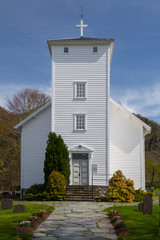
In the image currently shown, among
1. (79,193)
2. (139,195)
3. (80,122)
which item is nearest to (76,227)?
(79,193)

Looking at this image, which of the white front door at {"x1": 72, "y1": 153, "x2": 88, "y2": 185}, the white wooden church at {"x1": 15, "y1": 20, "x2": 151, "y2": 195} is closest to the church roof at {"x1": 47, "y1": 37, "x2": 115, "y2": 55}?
the white wooden church at {"x1": 15, "y1": 20, "x2": 151, "y2": 195}

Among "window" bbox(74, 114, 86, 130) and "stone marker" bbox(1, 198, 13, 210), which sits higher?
"window" bbox(74, 114, 86, 130)

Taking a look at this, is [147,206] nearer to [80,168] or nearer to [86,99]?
[80,168]

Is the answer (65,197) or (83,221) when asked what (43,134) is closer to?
(65,197)

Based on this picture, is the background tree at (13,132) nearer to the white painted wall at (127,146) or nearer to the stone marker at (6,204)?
the white painted wall at (127,146)

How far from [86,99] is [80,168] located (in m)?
5.03

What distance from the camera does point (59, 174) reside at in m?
22.0

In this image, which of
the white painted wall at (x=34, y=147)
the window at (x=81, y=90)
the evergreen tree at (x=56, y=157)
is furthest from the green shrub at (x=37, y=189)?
the window at (x=81, y=90)

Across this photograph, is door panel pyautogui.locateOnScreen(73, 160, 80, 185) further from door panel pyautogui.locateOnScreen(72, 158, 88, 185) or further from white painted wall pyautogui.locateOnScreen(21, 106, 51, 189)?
white painted wall pyautogui.locateOnScreen(21, 106, 51, 189)

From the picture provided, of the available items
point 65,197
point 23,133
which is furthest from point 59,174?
point 23,133

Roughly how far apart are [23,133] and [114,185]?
26.7 ft

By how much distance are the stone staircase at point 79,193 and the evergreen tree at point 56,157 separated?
932 mm

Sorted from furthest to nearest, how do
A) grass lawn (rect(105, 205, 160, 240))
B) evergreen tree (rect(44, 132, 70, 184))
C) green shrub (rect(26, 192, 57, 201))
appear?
1. evergreen tree (rect(44, 132, 70, 184))
2. green shrub (rect(26, 192, 57, 201))
3. grass lawn (rect(105, 205, 160, 240))

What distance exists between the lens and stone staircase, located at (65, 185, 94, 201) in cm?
2152
